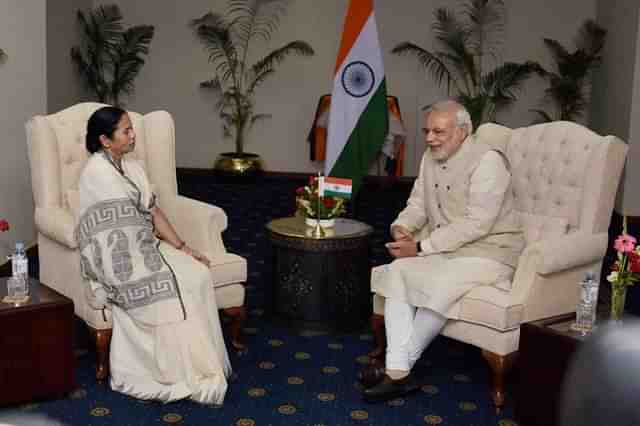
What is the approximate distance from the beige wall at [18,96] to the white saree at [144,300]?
205 centimetres

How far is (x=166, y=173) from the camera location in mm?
4840

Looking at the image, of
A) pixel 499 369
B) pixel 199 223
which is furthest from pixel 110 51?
pixel 499 369

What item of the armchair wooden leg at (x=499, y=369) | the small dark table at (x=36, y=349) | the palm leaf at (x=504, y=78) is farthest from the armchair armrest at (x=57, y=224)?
the palm leaf at (x=504, y=78)

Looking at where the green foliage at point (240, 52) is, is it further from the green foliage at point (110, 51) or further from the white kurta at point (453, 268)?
the white kurta at point (453, 268)

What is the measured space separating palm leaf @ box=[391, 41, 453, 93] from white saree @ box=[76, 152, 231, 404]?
22.6 feet

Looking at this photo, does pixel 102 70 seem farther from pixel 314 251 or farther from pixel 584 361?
pixel 584 361

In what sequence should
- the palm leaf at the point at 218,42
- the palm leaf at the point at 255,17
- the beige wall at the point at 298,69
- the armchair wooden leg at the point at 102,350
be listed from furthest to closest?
1. the palm leaf at the point at 255,17
2. the palm leaf at the point at 218,42
3. the beige wall at the point at 298,69
4. the armchair wooden leg at the point at 102,350

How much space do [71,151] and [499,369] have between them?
2.57 meters

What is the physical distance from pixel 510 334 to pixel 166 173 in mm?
Result: 2213

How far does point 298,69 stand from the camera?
35.5 ft

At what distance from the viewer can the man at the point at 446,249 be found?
3.92 m

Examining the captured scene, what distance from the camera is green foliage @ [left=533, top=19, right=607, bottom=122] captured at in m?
9.72

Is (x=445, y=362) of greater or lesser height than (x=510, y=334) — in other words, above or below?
below

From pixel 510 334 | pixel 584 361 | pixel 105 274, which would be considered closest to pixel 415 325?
pixel 510 334
